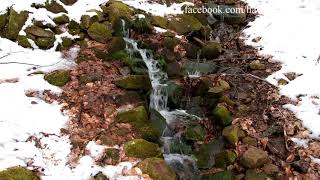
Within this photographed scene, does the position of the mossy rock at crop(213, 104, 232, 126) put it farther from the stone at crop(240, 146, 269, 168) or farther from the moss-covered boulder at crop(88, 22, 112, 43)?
the moss-covered boulder at crop(88, 22, 112, 43)

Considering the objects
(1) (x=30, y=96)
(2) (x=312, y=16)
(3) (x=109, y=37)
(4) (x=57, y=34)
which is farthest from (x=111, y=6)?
(2) (x=312, y=16)

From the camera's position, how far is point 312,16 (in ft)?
30.1

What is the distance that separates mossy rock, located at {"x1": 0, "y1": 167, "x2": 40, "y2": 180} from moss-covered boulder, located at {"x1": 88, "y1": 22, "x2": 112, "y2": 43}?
362cm

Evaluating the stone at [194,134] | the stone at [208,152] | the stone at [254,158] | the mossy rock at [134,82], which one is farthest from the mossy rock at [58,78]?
the stone at [254,158]

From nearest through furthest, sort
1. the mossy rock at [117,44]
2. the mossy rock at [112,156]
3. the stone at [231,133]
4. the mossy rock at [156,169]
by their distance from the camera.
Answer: the mossy rock at [156,169], the mossy rock at [112,156], the stone at [231,133], the mossy rock at [117,44]

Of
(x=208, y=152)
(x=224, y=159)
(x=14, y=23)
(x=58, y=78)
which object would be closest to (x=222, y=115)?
(x=208, y=152)

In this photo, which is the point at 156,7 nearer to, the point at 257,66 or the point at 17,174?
the point at 257,66

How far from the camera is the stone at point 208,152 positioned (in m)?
5.90

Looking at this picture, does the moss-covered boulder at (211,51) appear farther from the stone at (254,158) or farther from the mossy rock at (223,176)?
the mossy rock at (223,176)

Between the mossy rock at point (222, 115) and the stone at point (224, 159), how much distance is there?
71 centimetres

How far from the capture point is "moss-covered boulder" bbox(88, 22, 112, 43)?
313 inches

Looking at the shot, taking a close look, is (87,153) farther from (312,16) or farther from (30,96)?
(312,16)

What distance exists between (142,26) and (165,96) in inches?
76.2

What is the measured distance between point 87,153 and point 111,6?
4089 millimetres
